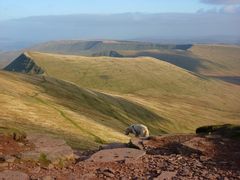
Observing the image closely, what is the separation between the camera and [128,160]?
24391 mm

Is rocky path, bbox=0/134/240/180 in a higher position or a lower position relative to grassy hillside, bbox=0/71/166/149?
higher

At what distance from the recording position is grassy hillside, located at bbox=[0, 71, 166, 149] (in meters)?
73.9

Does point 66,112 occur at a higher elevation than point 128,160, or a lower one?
lower

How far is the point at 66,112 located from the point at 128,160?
85.2 metres

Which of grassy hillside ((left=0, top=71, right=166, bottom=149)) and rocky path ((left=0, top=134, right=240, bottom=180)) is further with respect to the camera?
grassy hillside ((left=0, top=71, right=166, bottom=149))

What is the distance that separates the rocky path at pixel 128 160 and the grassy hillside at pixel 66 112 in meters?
22.4

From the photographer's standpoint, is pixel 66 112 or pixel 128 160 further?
pixel 66 112

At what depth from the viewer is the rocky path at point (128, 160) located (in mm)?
22000

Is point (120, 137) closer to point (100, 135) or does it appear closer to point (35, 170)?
point (100, 135)

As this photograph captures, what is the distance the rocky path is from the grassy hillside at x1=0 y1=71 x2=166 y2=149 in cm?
2244

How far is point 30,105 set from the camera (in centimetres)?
10338

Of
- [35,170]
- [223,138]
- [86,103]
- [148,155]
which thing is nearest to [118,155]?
[148,155]

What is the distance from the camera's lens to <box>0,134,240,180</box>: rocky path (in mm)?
22000

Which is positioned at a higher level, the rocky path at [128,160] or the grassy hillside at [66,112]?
the rocky path at [128,160]
